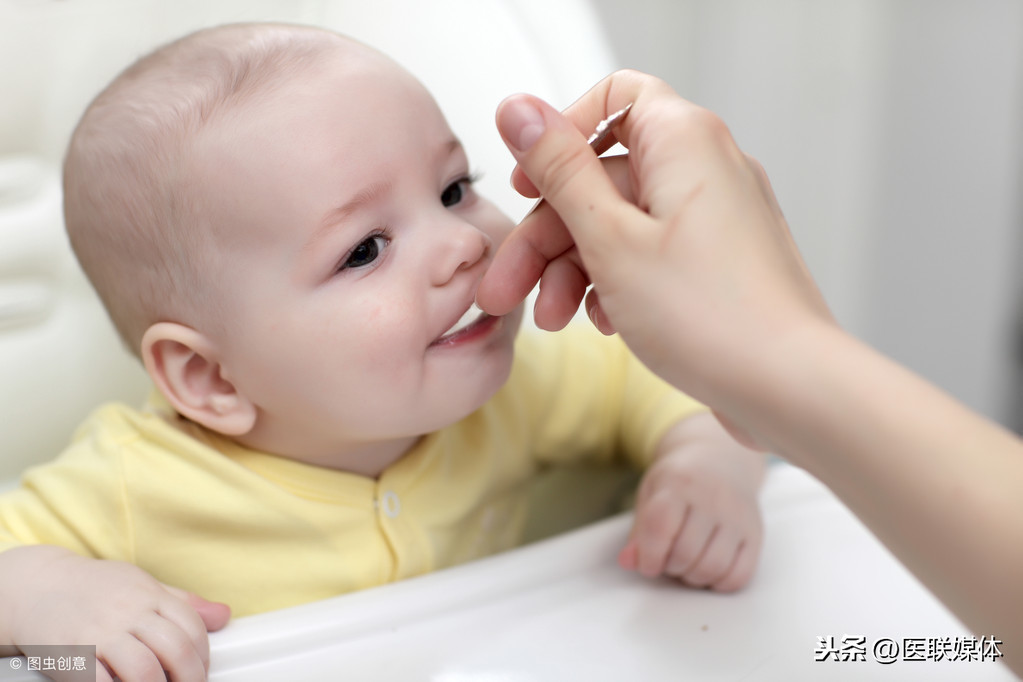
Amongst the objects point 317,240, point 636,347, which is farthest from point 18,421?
point 636,347

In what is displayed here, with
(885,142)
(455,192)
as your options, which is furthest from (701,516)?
(885,142)

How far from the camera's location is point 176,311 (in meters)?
0.61

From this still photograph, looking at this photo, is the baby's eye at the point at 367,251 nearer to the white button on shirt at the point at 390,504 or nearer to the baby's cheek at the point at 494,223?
the baby's cheek at the point at 494,223

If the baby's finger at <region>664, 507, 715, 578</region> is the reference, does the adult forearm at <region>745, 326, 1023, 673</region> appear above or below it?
above

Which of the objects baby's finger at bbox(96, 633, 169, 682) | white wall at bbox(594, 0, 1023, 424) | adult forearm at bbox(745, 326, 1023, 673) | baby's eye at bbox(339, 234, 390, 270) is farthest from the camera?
white wall at bbox(594, 0, 1023, 424)

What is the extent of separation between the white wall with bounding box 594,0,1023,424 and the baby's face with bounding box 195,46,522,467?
3.06ft

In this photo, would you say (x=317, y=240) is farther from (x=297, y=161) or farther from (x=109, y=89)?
(x=109, y=89)

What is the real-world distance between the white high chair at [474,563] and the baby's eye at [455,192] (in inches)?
6.6

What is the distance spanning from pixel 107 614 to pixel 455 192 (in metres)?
0.34

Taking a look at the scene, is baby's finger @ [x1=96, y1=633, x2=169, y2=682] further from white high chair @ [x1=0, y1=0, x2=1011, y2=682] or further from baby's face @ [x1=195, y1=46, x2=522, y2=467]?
baby's face @ [x1=195, y1=46, x2=522, y2=467]

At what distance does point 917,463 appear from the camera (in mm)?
362

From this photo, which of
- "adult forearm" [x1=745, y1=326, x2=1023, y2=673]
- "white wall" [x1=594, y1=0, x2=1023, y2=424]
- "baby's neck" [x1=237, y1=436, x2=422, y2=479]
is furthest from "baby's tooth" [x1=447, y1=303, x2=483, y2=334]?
"white wall" [x1=594, y1=0, x2=1023, y2=424]

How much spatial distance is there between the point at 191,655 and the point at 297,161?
0.28m

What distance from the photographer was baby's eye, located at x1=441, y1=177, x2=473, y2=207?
2.11 ft
